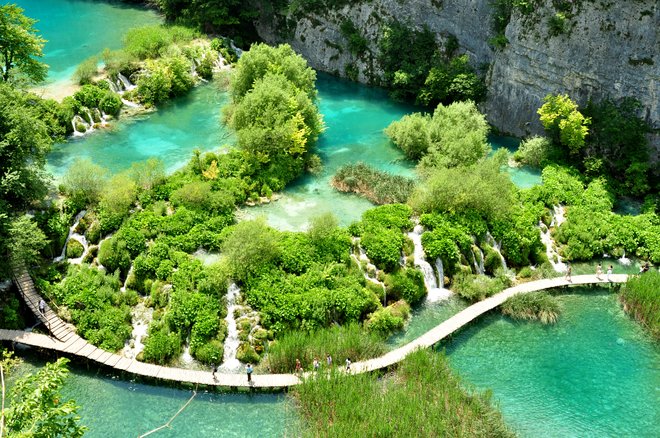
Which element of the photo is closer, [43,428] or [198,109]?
[43,428]

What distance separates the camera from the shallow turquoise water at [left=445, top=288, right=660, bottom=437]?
28.8 m

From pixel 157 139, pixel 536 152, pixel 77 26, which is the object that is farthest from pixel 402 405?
pixel 77 26

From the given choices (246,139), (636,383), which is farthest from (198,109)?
(636,383)

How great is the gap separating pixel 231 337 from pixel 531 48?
101 ft

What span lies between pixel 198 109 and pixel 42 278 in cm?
2302

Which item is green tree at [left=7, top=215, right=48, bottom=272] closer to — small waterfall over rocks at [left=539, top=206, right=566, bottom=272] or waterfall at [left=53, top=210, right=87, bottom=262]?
waterfall at [left=53, top=210, right=87, bottom=262]

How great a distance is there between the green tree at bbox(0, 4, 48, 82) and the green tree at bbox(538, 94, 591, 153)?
35.0m

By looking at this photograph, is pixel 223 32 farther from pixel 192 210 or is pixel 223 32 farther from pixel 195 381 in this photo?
pixel 195 381

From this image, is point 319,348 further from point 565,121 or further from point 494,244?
point 565,121

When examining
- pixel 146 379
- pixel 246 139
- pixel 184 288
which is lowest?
pixel 146 379

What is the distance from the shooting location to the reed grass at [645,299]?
111 feet

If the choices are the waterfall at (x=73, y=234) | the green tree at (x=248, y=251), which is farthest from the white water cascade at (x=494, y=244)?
the waterfall at (x=73, y=234)

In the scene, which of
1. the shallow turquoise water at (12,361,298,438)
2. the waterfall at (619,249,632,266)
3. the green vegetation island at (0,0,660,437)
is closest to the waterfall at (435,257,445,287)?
the green vegetation island at (0,0,660,437)

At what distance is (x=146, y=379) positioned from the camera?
30.3 metres
